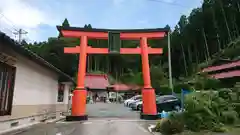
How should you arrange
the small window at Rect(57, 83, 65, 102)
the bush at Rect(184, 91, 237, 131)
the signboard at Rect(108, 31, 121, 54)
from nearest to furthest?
the bush at Rect(184, 91, 237, 131) → the signboard at Rect(108, 31, 121, 54) → the small window at Rect(57, 83, 65, 102)

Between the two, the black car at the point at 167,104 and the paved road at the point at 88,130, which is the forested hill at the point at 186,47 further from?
the paved road at the point at 88,130

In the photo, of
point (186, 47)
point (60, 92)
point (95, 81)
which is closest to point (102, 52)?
point (60, 92)

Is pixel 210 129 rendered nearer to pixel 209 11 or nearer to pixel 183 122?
pixel 183 122

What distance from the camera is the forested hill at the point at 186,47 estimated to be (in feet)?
167

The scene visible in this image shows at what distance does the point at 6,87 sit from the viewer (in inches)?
446

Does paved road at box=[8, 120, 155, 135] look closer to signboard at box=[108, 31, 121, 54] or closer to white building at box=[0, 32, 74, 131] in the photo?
white building at box=[0, 32, 74, 131]

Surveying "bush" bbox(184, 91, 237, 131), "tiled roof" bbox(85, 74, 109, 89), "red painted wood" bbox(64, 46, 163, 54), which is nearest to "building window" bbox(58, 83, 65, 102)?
"red painted wood" bbox(64, 46, 163, 54)

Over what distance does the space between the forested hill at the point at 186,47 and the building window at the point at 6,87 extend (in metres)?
31.4

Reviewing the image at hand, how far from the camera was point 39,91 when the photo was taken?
52.3 ft

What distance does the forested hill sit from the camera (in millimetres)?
50750

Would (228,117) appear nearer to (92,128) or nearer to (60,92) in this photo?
(92,128)

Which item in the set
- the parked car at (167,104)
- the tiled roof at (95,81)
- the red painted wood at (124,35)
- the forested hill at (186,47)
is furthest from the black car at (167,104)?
the tiled roof at (95,81)

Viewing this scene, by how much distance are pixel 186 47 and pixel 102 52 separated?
47.7 metres

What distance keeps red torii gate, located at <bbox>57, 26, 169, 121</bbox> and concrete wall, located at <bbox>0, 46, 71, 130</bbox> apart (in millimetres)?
1835
